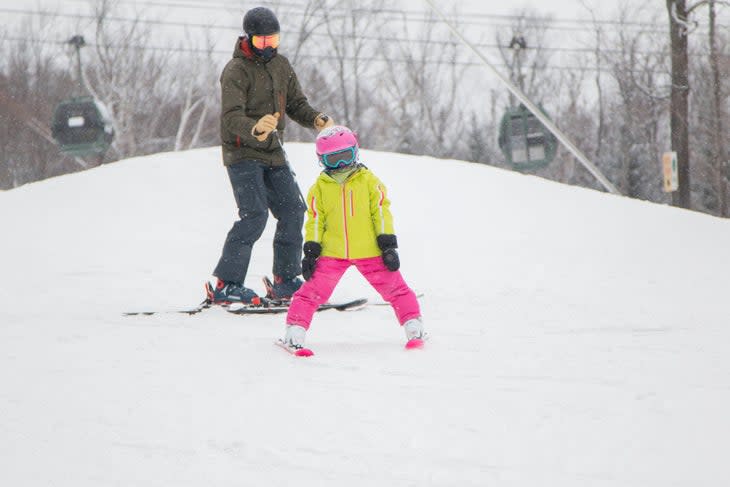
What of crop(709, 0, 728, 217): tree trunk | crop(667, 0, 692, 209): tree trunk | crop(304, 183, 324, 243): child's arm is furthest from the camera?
crop(709, 0, 728, 217): tree trunk

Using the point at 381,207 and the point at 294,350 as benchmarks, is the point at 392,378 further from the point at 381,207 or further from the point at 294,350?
the point at 381,207

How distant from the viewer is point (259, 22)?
4.33m

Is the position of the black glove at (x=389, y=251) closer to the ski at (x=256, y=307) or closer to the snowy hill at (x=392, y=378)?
the snowy hill at (x=392, y=378)

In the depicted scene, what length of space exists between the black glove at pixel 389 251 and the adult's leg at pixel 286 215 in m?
1.25

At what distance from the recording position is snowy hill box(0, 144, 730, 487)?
2018 millimetres

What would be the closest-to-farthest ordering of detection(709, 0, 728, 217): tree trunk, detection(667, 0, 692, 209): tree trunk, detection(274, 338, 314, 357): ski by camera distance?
detection(274, 338, 314, 357): ski, detection(667, 0, 692, 209): tree trunk, detection(709, 0, 728, 217): tree trunk

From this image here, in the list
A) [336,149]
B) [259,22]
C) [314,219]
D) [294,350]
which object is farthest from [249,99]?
[294,350]

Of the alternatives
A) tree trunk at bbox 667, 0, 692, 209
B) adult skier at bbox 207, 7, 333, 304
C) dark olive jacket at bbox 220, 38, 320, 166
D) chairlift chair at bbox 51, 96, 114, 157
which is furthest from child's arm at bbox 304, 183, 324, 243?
chairlift chair at bbox 51, 96, 114, 157

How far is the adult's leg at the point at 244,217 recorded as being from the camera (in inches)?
177

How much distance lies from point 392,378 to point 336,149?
1.22 metres

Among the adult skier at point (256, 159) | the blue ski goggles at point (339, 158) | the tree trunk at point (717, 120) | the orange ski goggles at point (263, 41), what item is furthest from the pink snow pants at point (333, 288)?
the tree trunk at point (717, 120)

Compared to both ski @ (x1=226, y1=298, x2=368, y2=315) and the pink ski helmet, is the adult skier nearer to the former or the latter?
ski @ (x1=226, y1=298, x2=368, y2=315)

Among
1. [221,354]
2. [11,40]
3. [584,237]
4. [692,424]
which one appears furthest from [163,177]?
[11,40]

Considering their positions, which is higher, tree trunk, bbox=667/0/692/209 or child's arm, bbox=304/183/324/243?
tree trunk, bbox=667/0/692/209
